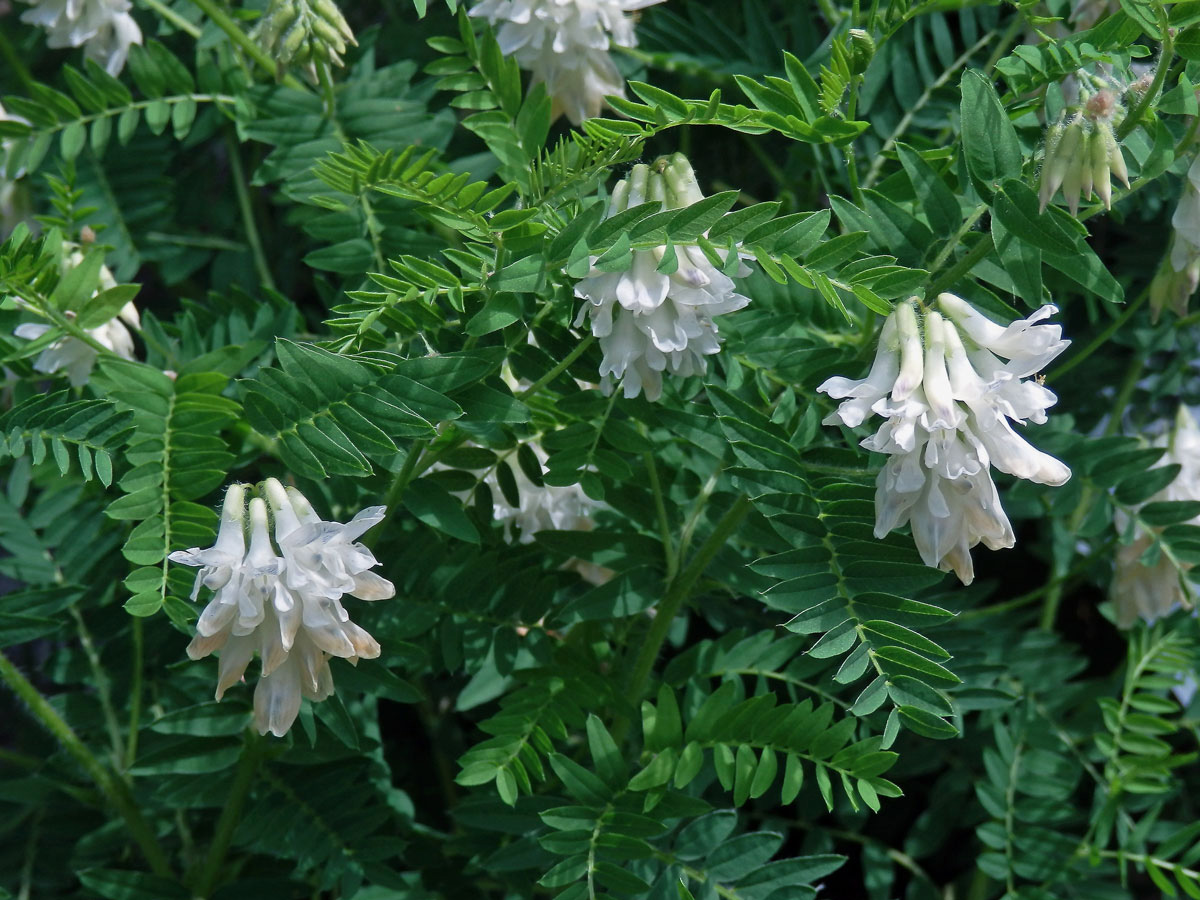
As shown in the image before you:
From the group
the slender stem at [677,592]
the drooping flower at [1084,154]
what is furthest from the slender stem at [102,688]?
the drooping flower at [1084,154]

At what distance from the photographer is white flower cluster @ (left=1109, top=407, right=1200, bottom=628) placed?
1416 mm

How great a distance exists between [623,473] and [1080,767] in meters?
0.75

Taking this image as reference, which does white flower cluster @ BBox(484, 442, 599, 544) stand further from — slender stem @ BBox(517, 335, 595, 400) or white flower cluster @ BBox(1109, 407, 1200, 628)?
white flower cluster @ BBox(1109, 407, 1200, 628)

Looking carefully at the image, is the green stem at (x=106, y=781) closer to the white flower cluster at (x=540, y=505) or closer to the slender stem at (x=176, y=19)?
the white flower cluster at (x=540, y=505)

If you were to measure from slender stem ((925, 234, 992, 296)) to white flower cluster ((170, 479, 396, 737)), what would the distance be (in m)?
0.50

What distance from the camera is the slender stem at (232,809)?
4.04 feet

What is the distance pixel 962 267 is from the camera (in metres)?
1.01

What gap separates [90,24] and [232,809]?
0.98 meters

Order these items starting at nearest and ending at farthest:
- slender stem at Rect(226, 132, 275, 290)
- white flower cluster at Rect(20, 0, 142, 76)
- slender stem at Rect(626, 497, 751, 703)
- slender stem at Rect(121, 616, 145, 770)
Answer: slender stem at Rect(626, 497, 751, 703) → slender stem at Rect(121, 616, 145, 770) → white flower cluster at Rect(20, 0, 142, 76) → slender stem at Rect(226, 132, 275, 290)

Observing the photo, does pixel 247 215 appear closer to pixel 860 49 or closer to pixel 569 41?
pixel 569 41

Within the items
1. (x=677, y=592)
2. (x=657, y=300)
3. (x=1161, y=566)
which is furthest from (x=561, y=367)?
(x=1161, y=566)

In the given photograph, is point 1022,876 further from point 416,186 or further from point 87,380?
point 87,380

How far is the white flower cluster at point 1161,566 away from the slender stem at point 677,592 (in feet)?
1.83

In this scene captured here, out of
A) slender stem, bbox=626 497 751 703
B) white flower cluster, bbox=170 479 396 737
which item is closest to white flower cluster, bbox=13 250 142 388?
white flower cluster, bbox=170 479 396 737
